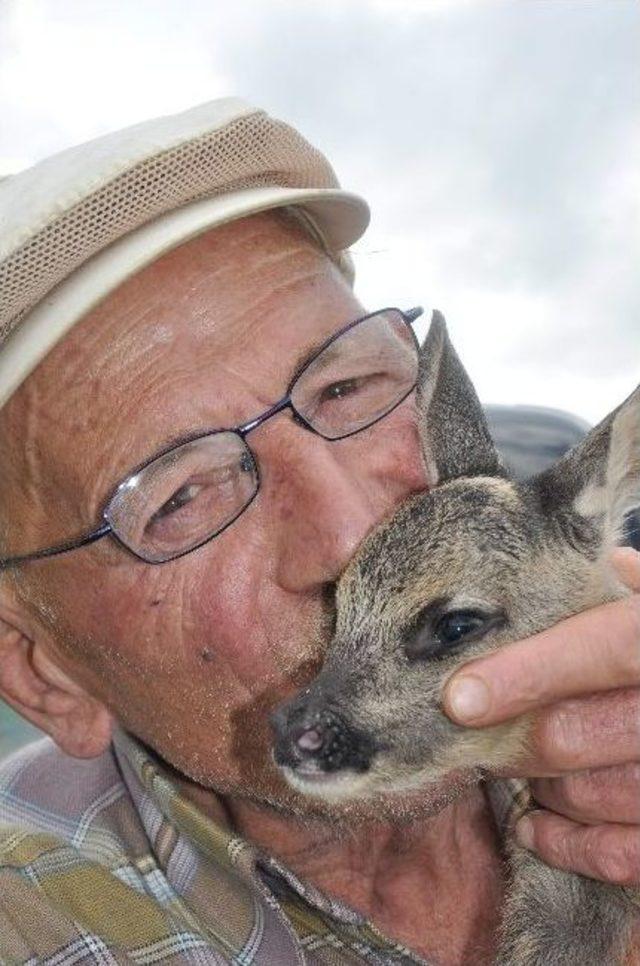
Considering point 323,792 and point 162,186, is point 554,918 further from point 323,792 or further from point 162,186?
point 162,186

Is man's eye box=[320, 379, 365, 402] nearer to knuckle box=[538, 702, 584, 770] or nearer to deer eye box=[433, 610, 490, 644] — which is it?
deer eye box=[433, 610, 490, 644]

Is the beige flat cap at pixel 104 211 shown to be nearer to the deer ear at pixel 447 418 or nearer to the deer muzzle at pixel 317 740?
the deer ear at pixel 447 418

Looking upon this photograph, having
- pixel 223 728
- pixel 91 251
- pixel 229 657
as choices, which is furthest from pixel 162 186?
pixel 223 728

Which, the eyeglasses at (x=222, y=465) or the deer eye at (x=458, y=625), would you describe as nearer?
the deer eye at (x=458, y=625)

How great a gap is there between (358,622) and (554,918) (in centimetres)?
89

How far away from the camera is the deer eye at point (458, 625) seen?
7.70 feet

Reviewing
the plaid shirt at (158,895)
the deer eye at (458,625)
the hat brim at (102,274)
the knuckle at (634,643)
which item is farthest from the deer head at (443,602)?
the hat brim at (102,274)

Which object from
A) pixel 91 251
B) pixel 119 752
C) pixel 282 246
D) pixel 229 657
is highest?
pixel 91 251

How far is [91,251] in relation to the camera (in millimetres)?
2695

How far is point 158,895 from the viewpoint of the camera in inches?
111

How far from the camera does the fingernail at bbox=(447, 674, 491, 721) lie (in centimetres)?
216

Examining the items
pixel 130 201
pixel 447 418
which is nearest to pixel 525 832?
pixel 447 418

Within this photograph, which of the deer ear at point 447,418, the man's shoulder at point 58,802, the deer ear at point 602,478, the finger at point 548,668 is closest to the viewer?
the finger at point 548,668

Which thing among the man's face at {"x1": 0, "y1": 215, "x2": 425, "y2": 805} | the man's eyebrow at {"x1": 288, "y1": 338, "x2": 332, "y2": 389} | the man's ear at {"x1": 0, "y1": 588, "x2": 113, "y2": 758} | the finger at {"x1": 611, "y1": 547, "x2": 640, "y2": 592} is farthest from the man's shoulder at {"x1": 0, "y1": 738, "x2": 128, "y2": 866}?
the finger at {"x1": 611, "y1": 547, "x2": 640, "y2": 592}
